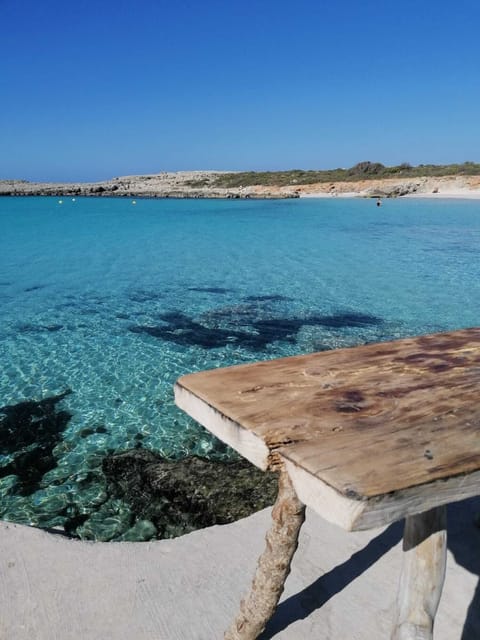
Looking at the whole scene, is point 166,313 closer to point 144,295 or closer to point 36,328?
point 144,295

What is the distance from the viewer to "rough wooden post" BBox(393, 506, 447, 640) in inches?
73.8

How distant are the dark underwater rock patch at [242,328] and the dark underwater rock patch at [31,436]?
2.82 metres

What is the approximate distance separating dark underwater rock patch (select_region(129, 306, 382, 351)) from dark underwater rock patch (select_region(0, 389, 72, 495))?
2.82 metres

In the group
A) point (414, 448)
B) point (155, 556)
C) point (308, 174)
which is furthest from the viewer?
point (308, 174)

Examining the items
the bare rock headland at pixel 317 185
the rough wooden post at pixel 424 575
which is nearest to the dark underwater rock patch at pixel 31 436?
the rough wooden post at pixel 424 575

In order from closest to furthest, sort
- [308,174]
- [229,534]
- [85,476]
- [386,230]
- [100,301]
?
1. [229,534]
2. [85,476]
3. [100,301]
4. [386,230]
5. [308,174]

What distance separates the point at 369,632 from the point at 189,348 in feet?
20.3

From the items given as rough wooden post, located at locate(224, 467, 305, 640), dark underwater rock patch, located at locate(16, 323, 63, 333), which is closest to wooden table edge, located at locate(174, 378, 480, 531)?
rough wooden post, located at locate(224, 467, 305, 640)

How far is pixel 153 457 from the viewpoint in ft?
17.4

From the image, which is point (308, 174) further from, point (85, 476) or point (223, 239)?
point (85, 476)

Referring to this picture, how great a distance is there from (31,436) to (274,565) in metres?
4.48

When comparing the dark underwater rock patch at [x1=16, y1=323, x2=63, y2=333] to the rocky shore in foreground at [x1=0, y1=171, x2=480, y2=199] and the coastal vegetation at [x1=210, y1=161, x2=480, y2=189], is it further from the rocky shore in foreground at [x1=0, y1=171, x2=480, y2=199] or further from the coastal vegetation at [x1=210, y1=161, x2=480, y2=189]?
the coastal vegetation at [x1=210, y1=161, x2=480, y2=189]

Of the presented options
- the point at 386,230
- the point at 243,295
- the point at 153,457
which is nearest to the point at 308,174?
the point at 386,230

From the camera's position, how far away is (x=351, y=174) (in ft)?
235
